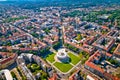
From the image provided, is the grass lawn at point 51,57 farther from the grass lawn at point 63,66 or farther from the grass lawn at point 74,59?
the grass lawn at point 74,59

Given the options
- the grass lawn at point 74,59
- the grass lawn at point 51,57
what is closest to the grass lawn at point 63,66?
the grass lawn at point 74,59

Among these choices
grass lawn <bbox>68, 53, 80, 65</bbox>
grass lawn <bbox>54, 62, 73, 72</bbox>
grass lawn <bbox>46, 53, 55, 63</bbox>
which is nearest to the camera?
grass lawn <bbox>54, 62, 73, 72</bbox>

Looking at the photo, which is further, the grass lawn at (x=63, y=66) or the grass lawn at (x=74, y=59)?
the grass lawn at (x=74, y=59)

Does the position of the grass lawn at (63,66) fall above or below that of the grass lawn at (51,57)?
below

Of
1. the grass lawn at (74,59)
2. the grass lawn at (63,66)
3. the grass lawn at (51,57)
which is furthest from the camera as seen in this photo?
the grass lawn at (51,57)

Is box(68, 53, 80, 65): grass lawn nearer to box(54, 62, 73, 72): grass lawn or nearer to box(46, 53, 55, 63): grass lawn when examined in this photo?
box(54, 62, 73, 72): grass lawn

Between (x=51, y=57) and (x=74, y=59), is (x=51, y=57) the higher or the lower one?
the higher one

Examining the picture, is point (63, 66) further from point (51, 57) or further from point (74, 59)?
point (51, 57)

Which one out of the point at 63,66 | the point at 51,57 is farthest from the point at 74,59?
the point at 51,57

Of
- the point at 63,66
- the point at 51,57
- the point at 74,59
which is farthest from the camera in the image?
the point at 51,57

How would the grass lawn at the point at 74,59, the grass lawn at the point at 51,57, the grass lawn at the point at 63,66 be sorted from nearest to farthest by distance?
1. the grass lawn at the point at 63,66
2. the grass lawn at the point at 74,59
3. the grass lawn at the point at 51,57

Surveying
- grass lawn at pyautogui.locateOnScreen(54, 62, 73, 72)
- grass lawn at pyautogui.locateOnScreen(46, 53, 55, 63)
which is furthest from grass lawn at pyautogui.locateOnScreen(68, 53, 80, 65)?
grass lawn at pyautogui.locateOnScreen(46, 53, 55, 63)
